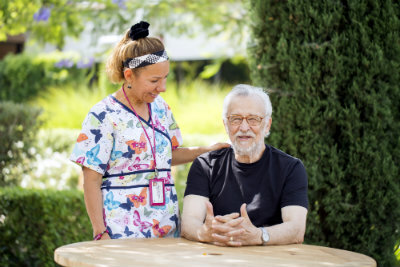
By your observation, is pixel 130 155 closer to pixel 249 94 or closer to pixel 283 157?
pixel 249 94

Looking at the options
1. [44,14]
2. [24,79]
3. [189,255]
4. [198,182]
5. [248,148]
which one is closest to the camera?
[189,255]

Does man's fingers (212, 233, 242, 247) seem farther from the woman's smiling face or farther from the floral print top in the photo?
the woman's smiling face

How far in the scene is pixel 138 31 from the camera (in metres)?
3.41

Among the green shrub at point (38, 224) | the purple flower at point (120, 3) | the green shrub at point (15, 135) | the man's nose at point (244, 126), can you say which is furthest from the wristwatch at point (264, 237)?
the purple flower at point (120, 3)

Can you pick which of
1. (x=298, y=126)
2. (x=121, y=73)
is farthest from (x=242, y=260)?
(x=298, y=126)

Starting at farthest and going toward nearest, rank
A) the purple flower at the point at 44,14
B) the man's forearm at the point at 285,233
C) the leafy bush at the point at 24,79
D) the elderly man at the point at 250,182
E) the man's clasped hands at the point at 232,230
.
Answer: the leafy bush at the point at 24,79 → the purple flower at the point at 44,14 → the elderly man at the point at 250,182 → the man's forearm at the point at 285,233 → the man's clasped hands at the point at 232,230

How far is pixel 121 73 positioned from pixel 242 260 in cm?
136

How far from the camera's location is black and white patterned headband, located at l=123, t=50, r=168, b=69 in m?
3.32

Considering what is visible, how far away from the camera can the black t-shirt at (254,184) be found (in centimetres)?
329

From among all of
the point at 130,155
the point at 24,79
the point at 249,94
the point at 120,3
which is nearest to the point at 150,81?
the point at 130,155

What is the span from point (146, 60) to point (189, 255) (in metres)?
1.12

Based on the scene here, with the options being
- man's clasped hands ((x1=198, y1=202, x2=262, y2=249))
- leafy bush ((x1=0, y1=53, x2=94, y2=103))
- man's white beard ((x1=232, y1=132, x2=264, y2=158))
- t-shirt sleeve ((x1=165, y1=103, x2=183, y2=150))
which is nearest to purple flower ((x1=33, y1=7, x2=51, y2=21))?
t-shirt sleeve ((x1=165, y1=103, x2=183, y2=150))

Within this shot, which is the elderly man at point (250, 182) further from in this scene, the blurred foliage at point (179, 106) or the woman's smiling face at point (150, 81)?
the blurred foliage at point (179, 106)

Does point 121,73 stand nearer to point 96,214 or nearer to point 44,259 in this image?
point 96,214
